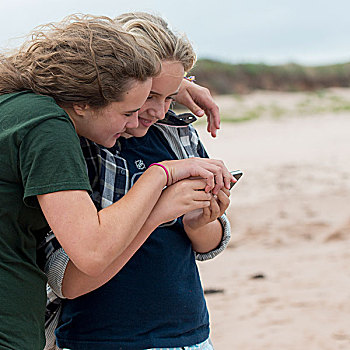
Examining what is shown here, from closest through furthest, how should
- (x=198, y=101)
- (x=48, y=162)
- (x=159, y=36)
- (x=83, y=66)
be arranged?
(x=48, y=162), (x=83, y=66), (x=159, y=36), (x=198, y=101)

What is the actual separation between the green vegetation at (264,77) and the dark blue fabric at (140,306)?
23451 millimetres

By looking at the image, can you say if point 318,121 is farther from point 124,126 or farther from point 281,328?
point 124,126

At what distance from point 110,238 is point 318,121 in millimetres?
18078

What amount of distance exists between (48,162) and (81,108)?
29 centimetres

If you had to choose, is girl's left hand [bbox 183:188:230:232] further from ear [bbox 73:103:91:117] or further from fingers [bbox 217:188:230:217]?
ear [bbox 73:103:91:117]

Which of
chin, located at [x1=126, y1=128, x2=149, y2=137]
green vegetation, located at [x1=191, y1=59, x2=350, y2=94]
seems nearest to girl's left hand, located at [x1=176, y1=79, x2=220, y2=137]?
chin, located at [x1=126, y1=128, x2=149, y2=137]

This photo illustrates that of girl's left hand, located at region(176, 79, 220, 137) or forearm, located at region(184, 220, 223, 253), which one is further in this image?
girl's left hand, located at region(176, 79, 220, 137)

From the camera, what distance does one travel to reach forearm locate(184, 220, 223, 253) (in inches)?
83.1

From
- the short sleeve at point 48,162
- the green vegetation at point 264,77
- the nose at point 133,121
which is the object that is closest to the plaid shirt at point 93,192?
the nose at point 133,121

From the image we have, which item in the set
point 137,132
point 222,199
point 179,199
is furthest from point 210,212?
point 137,132

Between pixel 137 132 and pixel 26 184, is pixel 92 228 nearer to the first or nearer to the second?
pixel 26 184

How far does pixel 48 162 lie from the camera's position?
1570 millimetres

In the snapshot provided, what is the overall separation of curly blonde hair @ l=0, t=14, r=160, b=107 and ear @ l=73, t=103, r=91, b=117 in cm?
2

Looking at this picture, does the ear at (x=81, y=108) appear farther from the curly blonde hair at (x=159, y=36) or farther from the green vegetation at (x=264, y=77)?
the green vegetation at (x=264, y=77)
